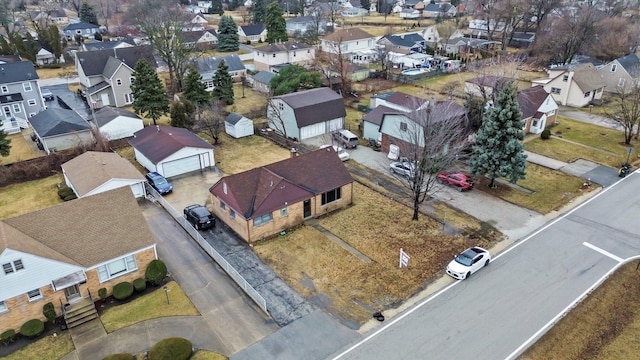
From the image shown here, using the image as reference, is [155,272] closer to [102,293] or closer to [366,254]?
[102,293]

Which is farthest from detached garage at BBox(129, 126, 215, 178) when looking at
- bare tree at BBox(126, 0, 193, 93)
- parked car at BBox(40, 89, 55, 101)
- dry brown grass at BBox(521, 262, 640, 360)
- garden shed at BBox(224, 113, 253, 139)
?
dry brown grass at BBox(521, 262, 640, 360)

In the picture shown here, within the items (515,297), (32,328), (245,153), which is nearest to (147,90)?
(245,153)

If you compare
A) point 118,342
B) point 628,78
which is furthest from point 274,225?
point 628,78

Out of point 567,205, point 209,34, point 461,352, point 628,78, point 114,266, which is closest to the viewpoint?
point 461,352

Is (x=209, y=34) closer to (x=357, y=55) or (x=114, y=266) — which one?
(x=357, y=55)

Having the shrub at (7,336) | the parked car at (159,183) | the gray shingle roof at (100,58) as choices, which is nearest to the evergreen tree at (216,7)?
the gray shingle roof at (100,58)

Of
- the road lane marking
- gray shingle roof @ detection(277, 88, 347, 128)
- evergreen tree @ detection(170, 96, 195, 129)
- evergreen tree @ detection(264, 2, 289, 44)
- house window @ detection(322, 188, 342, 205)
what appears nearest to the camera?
the road lane marking

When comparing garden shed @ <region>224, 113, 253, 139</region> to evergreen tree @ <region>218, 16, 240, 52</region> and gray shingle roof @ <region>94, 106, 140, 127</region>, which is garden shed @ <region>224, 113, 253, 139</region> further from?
evergreen tree @ <region>218, 16, 240, 52</region>
